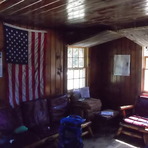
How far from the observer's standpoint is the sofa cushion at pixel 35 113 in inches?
142

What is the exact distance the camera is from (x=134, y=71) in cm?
509

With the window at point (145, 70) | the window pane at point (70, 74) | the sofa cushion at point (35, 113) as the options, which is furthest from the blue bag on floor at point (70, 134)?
the window at point (145, 70)

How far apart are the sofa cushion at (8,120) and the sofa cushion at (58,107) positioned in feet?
2.52

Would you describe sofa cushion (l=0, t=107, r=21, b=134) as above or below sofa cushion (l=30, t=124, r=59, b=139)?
above

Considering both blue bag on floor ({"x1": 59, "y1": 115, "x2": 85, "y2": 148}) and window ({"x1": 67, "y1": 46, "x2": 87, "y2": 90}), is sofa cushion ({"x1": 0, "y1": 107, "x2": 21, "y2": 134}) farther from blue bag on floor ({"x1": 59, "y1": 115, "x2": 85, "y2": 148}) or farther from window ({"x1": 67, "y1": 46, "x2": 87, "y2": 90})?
window ({"x1": 67, "y1": 46, "x2": 87, "y2": 90})

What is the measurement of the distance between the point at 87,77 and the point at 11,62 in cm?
236

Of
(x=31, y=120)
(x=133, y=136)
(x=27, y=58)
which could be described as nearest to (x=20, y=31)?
(x=27, y=58)

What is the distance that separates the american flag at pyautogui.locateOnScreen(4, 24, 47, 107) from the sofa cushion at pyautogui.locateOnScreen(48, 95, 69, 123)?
303mm

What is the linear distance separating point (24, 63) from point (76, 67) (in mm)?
1651

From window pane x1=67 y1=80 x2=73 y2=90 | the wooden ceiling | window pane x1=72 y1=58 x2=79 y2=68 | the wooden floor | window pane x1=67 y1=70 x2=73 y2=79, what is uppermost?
the wooden ceiling

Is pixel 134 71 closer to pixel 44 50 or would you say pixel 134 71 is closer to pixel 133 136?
pixel 133 136

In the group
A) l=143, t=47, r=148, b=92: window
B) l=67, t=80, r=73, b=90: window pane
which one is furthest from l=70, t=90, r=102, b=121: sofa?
l=143, t=47, r=148, b=92: window

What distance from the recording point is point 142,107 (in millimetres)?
4621

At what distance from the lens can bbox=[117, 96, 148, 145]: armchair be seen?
3915 mm
